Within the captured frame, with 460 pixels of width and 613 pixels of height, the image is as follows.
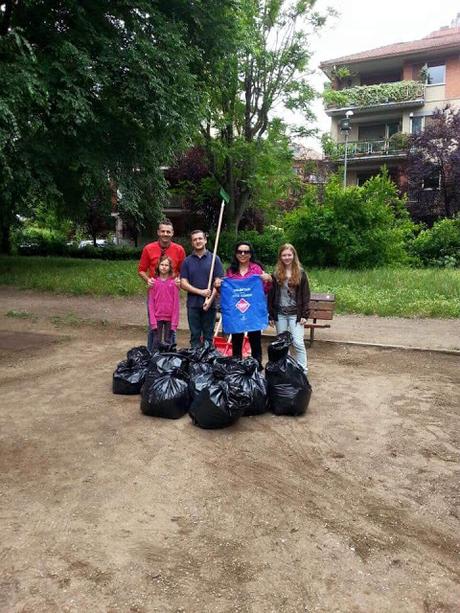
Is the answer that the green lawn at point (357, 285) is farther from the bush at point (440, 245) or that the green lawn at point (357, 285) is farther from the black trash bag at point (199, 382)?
the black trash bag at point (199, 382)

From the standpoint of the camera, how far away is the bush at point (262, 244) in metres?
21.2

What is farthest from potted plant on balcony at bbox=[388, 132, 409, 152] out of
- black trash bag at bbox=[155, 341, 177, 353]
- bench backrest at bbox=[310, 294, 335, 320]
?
black trash bag at bbox=[155, 341, 177, 353]

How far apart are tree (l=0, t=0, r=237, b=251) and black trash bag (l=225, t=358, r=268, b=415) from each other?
589 cm

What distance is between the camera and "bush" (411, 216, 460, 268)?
1903cm

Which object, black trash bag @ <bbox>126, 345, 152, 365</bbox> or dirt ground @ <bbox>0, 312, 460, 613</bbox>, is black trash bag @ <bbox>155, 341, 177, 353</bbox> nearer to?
black trash bag @ <bbox>126, 345, 152, 365</bbox>

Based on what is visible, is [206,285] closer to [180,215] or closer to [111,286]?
[111,286]

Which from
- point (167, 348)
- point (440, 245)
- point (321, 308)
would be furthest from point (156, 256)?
point (440, 245)

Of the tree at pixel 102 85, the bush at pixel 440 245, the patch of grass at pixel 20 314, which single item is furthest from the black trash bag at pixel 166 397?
the bush at pixel 440 245

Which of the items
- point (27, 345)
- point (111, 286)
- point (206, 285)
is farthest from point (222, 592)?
point (111, 286)

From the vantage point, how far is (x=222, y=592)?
242cm

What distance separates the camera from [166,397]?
4.60 metres

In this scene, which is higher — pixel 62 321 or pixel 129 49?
pixel 129 49

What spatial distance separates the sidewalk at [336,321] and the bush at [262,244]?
9488mm

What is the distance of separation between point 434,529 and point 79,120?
30.4 feet
